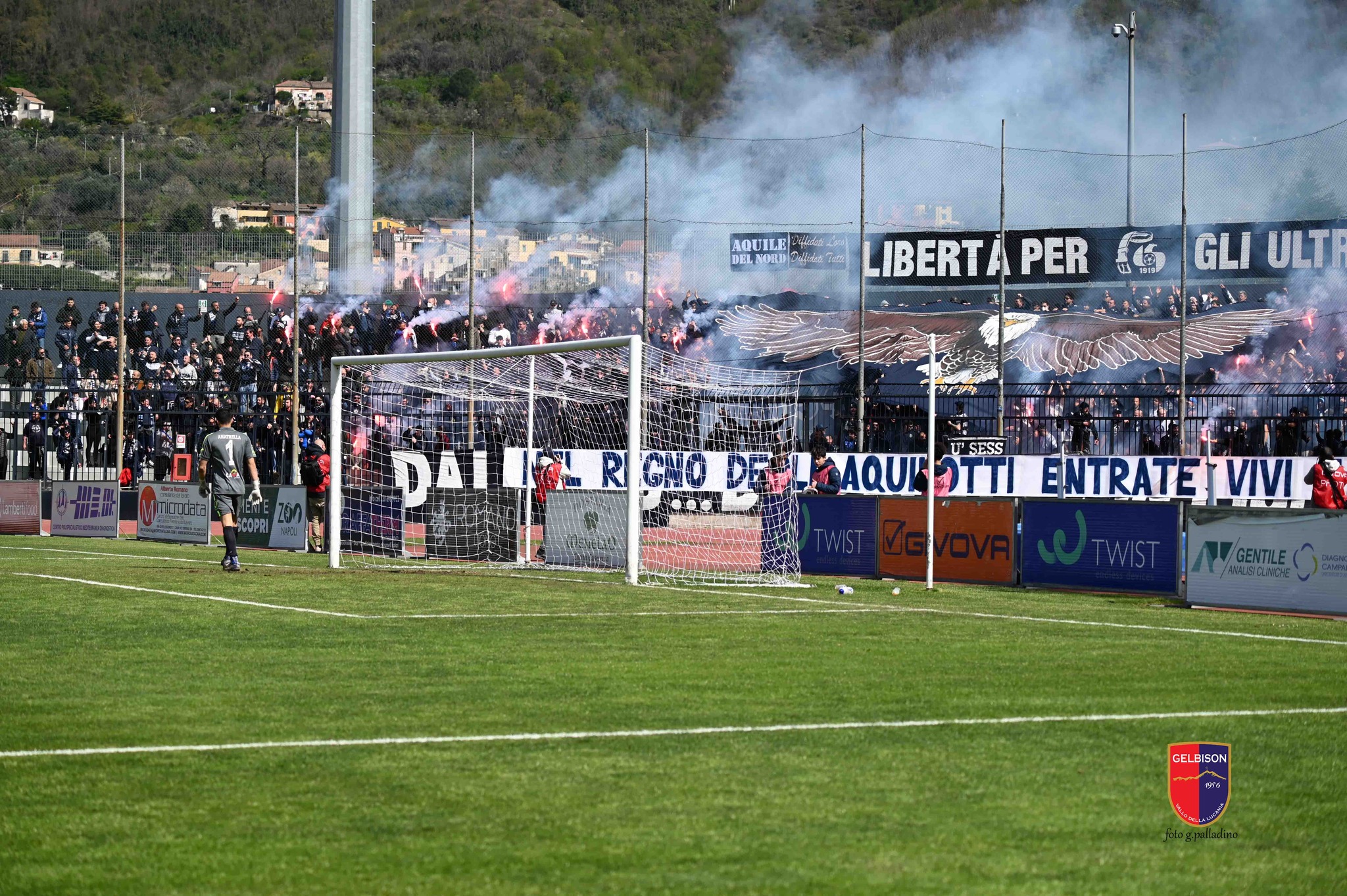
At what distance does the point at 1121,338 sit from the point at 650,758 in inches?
1458

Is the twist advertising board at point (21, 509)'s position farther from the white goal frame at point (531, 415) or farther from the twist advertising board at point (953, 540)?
the twist advertising board at point (953, 540)

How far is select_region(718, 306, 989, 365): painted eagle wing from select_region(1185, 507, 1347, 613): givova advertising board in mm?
25285

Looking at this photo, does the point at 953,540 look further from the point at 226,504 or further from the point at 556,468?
the point at 226,504

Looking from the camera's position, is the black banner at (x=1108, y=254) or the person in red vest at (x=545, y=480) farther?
the black banner at (x=1108, y=254)

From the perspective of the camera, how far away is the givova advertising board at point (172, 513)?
2848 centimetres

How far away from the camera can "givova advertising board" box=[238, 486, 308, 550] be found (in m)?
27.5

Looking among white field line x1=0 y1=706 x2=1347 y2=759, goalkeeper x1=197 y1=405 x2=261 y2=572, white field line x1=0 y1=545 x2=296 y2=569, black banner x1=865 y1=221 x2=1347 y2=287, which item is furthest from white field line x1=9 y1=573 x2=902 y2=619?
black banner x1=865 y1=221 x2=1347 y2=287

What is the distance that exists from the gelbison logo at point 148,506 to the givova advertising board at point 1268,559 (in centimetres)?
1962

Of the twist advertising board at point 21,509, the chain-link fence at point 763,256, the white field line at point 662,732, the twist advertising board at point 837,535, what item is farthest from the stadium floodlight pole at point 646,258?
the white field line at point 662,732

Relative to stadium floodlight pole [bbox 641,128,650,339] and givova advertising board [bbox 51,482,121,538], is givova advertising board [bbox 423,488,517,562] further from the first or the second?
stadium floodlight pole [bbox 641,128,650,339]

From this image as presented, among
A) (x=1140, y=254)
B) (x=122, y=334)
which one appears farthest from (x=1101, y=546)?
(x=1140, y=254)

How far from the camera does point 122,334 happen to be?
117 feet

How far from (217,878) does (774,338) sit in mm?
38912

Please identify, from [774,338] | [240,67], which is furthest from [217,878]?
[240,67]
